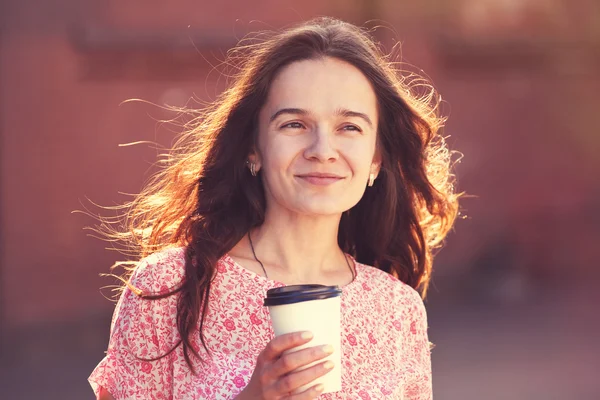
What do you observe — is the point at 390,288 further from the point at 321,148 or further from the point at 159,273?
the point at 159,273

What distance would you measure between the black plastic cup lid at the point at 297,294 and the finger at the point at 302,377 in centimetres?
13

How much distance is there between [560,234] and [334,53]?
7.13 meters

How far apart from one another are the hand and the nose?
0.59 meters

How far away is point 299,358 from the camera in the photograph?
6.02 ft

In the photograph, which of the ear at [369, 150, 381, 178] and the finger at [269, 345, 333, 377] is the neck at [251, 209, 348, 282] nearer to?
the ear at [369, 150, 381, 178]

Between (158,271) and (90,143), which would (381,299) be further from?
(90,143)

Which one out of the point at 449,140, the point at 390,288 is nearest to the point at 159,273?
the point at 390,288

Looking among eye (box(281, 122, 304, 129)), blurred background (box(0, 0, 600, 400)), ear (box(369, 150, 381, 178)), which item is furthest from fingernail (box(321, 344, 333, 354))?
blurred background (box(0, 0, 600, 400))

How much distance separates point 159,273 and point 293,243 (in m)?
0.36

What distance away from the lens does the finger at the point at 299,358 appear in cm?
184

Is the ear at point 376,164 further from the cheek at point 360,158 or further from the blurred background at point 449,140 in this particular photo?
the blurred background at point 449,140

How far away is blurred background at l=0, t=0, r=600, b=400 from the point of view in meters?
7.12

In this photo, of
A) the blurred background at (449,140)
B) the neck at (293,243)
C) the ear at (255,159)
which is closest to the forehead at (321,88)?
the ear at (255,159)

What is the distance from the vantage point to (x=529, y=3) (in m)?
8.56
